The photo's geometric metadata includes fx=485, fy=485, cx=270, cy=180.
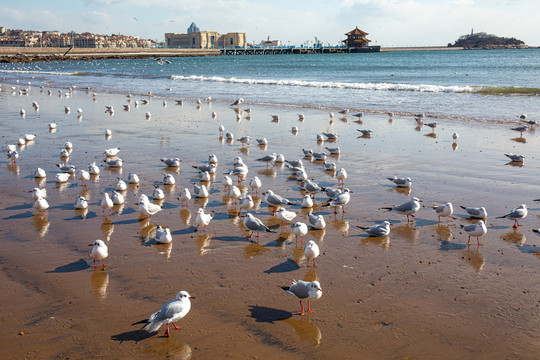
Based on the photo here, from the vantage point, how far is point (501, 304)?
21.5 ft

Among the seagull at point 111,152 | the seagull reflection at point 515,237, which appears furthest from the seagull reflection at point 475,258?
the seagull at point 111,152

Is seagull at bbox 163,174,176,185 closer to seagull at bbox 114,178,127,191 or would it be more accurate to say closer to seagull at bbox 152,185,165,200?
seagull at bbox 114,178,127,191

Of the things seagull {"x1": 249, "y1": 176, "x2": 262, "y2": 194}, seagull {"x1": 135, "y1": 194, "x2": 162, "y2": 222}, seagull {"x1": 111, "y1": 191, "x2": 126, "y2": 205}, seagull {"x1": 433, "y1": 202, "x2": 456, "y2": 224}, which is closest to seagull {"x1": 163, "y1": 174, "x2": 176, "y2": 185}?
seagull {"x1": 111, "y1": 191, "x2": 126, "y2": 205}

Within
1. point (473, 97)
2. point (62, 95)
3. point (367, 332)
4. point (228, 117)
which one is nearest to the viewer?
point (367, 332)

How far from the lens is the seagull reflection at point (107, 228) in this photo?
28.9ft

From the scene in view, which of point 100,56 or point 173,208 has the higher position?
point 100,56

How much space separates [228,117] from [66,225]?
16.1 metres

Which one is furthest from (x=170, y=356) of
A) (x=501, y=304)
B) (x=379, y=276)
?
(x=501, y=304)

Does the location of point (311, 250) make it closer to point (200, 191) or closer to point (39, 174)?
point (200, 191)

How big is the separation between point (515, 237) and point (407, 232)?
1929 mm

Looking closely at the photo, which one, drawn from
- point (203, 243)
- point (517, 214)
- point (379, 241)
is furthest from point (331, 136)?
point (203, 243)

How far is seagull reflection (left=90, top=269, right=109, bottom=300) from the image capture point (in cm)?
670

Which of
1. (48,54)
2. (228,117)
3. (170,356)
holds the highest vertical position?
(48,54)

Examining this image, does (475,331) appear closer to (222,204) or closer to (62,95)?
(222,204)
